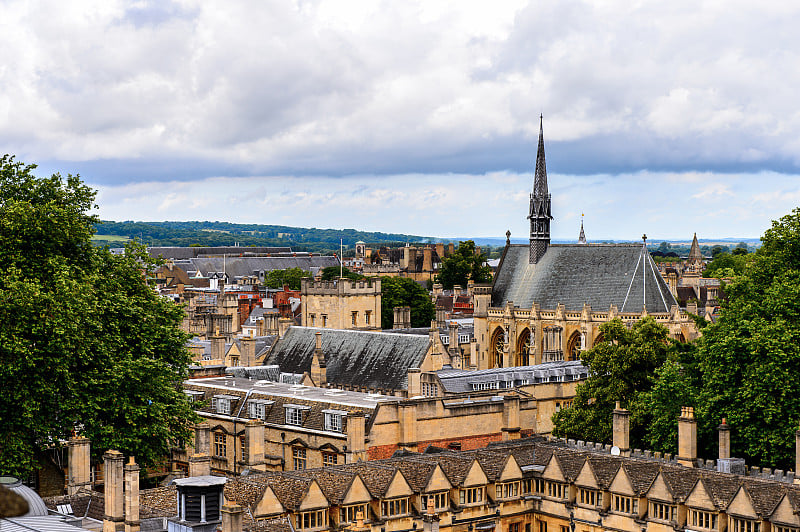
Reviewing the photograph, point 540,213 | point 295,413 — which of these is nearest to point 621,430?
point 295,413

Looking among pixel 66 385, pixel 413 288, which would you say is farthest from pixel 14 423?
pixel 413 288

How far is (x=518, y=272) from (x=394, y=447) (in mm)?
53662

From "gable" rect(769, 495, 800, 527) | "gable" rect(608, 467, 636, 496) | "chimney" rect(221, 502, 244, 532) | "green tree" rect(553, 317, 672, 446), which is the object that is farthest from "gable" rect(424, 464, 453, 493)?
"green tree" rect(553, 317, 672, 446)

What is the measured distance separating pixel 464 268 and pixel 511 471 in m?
124

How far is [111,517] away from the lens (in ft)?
113

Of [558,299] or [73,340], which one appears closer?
[73,340]

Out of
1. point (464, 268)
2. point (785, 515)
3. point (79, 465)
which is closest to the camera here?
point (785, 515)

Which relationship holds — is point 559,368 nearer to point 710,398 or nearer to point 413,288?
point 710,398

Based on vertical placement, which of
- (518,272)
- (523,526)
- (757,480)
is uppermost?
(518,272)

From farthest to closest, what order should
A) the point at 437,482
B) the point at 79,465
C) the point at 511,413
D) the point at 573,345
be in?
1. the point at 573,345
2. the point at 511,413
3. the point at 79,465
4. the point at 437,482

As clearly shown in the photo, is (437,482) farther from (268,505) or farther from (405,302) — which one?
(405,302)

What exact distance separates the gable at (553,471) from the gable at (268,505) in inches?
474

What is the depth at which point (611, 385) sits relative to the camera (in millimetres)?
59469

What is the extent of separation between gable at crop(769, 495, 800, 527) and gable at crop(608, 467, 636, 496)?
5.78 m
